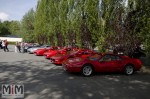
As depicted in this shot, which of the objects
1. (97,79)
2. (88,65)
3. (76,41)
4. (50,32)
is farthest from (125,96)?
(50,32)

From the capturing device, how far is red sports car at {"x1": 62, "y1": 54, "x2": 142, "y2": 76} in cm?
1244

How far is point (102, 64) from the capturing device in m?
12.9

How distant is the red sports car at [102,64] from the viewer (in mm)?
12444

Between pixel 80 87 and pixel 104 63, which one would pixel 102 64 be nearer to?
pixel 104 63

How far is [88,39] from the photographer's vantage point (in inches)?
886

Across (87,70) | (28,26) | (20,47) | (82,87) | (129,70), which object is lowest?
(82,87)

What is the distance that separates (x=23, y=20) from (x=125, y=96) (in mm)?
54660

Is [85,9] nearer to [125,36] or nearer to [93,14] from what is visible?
[93,14]

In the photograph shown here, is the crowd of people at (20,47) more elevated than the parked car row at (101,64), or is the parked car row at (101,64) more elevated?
the crowd of people at (20,47)
